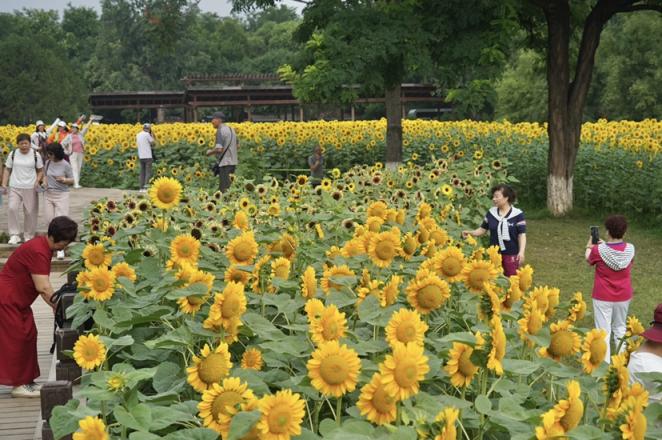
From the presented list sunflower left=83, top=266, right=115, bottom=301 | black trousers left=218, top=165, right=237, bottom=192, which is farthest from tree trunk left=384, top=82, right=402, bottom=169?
sunflower left=83, top=266, right=115, bottom=301

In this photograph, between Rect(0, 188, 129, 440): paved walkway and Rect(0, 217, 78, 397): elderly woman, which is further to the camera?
Rect(0, 217, 78, 397): elderly woman

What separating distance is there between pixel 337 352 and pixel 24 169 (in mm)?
9451

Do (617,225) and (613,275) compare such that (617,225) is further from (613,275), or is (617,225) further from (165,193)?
(165,193)

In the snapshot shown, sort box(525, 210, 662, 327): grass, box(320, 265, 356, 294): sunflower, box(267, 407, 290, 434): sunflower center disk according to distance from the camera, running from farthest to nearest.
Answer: box(525, 210, 662, 327): grass, box(320, 265, 356, 294): sunflower, box(267, 407, 290, 434): sunflower center disk

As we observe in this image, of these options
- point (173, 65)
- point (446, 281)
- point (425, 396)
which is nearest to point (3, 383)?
point (446, 281)

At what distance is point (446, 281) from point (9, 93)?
50800mm

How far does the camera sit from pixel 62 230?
586 centimetres

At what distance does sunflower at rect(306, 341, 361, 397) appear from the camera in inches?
92.6

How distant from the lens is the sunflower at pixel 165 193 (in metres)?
4.54

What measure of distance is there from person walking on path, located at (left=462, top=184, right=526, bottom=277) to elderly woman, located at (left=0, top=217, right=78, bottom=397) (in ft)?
11.4

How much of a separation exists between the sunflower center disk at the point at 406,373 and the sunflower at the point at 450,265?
4.05 feet

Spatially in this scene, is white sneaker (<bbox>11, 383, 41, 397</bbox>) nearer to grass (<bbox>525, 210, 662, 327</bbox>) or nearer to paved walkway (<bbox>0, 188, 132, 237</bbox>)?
grass (<bbox>525, 210, 662, 327</bbox>)

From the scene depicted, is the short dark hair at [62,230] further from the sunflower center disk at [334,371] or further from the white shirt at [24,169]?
the white shirt at [24,169]

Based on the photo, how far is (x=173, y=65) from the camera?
72062mm
